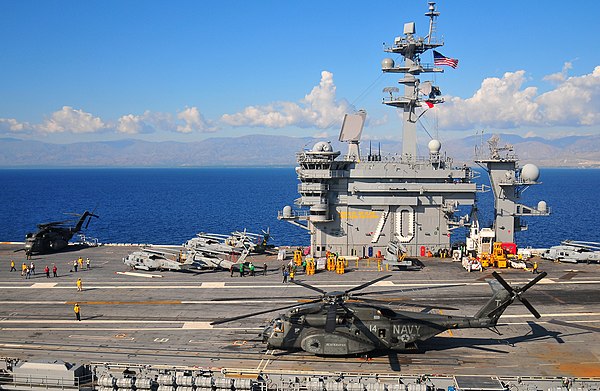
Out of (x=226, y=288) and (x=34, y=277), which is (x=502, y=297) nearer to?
(x=226, y=288)

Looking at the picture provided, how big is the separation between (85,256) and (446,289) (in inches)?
1271

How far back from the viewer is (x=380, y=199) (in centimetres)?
4584

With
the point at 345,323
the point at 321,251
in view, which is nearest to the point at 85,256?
the point at 321,251

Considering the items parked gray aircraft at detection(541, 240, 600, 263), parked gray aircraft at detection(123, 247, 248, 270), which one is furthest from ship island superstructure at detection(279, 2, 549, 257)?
parked gray aircraft at detection(123, 247, 248, 270)

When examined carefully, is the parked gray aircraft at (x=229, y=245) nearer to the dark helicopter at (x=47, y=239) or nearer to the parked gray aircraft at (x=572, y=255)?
the dark helicopter at (x=47, y=239)

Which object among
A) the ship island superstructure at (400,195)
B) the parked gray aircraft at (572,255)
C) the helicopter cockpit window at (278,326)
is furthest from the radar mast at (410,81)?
the helicopter cockpit window at (278,326)

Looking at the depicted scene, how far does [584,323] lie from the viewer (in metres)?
29.8

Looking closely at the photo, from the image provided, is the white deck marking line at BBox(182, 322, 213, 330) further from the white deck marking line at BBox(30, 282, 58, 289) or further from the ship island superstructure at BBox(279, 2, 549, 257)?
the ship island superstructure at BBox(279, 2, 549, 257)

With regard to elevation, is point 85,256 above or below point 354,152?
below

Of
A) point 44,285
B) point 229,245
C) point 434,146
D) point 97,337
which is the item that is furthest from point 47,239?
point 434,146

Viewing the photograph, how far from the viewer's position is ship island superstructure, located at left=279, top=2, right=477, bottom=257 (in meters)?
45.8

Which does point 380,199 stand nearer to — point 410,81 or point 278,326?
point 410,81

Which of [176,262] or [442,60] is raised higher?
[442,60]

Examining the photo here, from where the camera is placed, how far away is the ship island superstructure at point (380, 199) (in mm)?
45750
